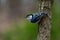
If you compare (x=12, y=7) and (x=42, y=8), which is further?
(x=12, y=7)

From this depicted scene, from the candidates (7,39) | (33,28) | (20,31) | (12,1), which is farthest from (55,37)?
(12,1)

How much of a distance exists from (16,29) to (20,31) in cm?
23

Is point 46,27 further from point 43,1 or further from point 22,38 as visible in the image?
point 22,38

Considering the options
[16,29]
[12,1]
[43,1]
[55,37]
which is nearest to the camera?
[43,1]

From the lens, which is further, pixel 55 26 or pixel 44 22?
pixel 55 26

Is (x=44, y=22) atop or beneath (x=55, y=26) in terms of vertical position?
atop

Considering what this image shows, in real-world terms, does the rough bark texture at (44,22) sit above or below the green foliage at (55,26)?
above

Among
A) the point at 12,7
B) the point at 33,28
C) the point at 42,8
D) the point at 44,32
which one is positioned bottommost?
the point at 12,7

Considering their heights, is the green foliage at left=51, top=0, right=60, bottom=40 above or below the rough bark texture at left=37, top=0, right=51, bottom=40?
below

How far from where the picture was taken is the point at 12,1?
7.50 m

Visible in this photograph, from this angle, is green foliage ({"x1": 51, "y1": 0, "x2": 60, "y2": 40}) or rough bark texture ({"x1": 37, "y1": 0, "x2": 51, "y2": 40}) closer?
rough bark texture ({"x1": 37, "y1": 0, "x2": 51, "y2": 40})

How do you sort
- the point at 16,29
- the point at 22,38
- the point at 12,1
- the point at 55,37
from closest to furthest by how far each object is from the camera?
the point at 55,37 → the point at 22,38 → the point at 16,29 → the point at 12,1

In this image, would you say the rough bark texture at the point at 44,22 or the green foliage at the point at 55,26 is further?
the green foliage at the point at 55,26

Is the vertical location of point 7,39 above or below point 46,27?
below
